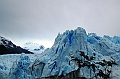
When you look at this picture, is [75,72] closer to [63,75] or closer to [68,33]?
[63,75]

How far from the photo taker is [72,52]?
18.0 meters

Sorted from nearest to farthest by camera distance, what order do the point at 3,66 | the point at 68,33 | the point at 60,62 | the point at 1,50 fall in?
the point at 60,62
the point at 68,33
the point at 3,66
the point at 1,50

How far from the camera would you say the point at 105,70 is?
17281 mm

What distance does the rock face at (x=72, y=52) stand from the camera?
1728 cm

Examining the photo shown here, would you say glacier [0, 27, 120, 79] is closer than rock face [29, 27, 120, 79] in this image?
Yes

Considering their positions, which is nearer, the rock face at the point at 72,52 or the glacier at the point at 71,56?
the glacier at the point at 71,56

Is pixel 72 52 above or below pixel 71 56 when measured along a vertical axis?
above

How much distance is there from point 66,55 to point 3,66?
30.3ft

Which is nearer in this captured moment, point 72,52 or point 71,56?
point 71,56

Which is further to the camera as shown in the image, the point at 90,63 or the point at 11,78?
the point at 11,78

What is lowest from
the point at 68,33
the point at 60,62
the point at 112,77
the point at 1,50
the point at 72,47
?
the point at 112,77

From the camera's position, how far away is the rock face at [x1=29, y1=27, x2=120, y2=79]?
1728 cm

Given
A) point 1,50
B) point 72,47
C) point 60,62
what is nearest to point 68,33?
point 72,47

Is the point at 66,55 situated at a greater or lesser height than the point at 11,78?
greater
